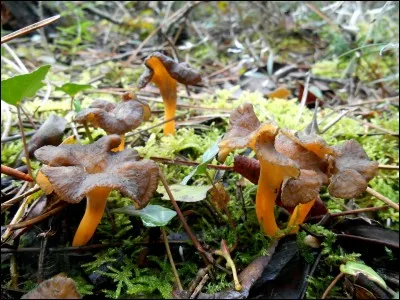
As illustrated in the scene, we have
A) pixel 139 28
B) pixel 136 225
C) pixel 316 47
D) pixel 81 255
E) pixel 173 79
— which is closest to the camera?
pixel 81 255

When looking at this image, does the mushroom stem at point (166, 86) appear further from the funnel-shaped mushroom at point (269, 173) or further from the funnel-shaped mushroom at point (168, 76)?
the funnel-shaped mushroom at point (269, 173)

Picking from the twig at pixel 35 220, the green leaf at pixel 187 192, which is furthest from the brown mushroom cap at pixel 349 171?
the twig at pixel 35 220

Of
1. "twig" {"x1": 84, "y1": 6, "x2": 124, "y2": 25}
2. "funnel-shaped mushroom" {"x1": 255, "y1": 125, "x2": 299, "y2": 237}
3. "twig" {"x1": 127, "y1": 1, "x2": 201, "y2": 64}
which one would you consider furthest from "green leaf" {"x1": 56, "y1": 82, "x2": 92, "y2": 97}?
"twig" {"x1": 84, "y1": 6, "x2": 124, "y2": 25}

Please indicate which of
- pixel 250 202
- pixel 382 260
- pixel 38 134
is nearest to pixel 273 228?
pixel 250 202

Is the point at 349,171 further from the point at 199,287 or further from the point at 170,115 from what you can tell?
the point at 170,115

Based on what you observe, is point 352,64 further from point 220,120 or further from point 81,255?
point 81,255

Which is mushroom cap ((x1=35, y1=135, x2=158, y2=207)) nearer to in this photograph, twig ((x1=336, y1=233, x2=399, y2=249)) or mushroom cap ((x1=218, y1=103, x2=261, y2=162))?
mushroom cap ((x1=218, y1=103, x2=261, y2=162))
